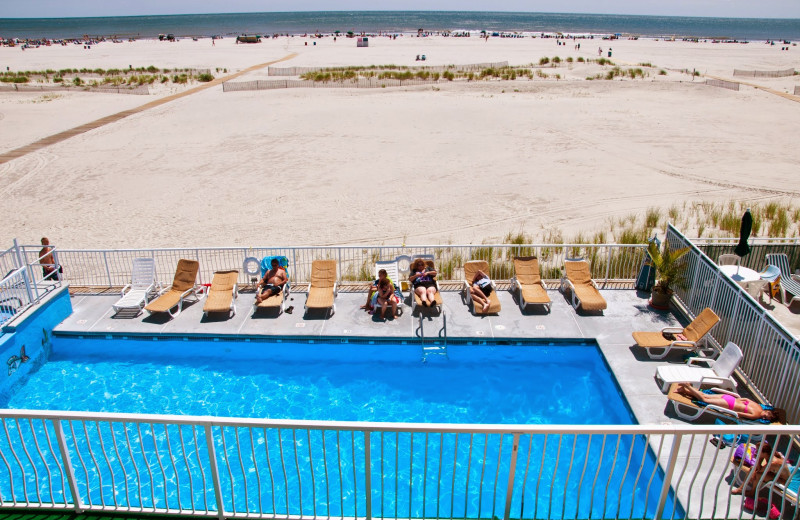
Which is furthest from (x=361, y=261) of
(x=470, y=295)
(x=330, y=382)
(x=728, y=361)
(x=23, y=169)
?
(x=23, y=169)

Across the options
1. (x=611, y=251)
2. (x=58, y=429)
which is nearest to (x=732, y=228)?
(x=611, y=251)

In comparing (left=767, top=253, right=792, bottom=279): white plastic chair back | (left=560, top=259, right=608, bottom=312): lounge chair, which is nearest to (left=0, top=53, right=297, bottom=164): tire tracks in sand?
(left=560, top=259, right=608, bottom=312): lounge chair

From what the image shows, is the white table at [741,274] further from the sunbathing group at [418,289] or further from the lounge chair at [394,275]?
the lounge chair at [394,275]

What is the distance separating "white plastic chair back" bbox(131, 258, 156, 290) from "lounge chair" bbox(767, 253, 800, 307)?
1335 cm

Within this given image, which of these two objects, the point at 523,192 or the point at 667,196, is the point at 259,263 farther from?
the point at 667,196

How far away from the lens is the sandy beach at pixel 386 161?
17266 millimetres

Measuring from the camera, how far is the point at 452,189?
66.1 ft

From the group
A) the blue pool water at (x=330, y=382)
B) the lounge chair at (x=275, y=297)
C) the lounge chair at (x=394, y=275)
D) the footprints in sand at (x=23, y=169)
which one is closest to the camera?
the blue pool water at (x=330, y=382)

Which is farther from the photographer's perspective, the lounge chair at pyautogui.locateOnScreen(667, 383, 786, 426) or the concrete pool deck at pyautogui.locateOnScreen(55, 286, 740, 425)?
the concrete pool deck at pyautogui.locateOnScreen(55, 286, 740, 425)

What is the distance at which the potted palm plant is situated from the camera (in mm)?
10859

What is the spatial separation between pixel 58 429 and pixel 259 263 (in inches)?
314

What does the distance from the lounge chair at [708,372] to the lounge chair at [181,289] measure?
9.31m

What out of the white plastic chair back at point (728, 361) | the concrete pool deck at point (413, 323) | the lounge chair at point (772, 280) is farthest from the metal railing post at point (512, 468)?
the lounge chair at point (772, 280)

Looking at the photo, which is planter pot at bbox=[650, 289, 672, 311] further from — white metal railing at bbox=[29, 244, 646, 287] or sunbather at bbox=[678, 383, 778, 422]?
sunbather at bbox=[678, 383, 778, 422]
